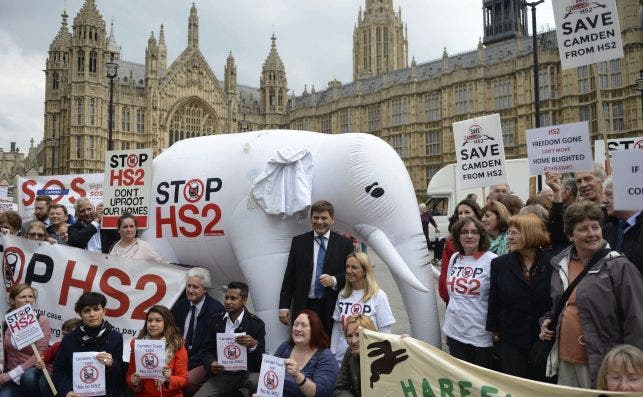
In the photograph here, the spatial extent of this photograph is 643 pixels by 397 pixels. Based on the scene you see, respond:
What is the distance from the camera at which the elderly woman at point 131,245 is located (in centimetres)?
550

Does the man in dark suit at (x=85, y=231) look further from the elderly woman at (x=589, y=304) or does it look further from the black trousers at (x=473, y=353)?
the elderly woman at (x=589, y=304)

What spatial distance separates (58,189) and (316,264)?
609cm

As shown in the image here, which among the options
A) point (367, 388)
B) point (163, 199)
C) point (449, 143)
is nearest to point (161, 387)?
point (367, 388)

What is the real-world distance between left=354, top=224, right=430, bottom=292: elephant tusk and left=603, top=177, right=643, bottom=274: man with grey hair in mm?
1447

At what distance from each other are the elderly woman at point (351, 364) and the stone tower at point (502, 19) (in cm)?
4873

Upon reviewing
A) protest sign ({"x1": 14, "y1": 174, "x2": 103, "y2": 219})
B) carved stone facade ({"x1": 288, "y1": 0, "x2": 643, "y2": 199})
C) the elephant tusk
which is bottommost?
the elephant tusk

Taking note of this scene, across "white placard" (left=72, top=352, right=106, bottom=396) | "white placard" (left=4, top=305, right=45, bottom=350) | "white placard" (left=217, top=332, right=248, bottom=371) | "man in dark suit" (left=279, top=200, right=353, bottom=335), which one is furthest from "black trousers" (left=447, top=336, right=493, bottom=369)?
"white placard" (left=4, top=305, right=45, bottom=350)

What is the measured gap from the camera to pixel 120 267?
5504 mm

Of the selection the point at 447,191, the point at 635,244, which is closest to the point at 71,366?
the point at 635,244

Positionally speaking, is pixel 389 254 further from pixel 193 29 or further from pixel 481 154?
pixel 193 29

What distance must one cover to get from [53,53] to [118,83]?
8.10 metres

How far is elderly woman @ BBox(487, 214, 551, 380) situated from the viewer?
3.88 m

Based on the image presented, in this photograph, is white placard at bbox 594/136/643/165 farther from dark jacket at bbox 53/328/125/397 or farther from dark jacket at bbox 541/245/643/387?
dark jacket at bbox 53/328/125/397

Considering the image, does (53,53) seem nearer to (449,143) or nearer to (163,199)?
(449,143)
